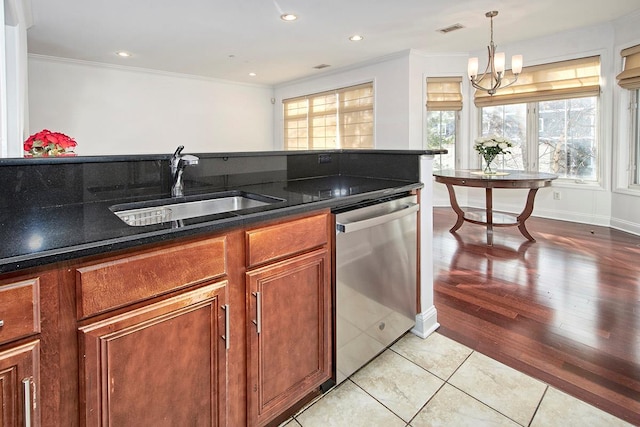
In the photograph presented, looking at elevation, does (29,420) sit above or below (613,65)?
below

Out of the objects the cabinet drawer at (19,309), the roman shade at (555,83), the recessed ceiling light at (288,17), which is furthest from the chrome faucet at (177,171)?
the roman shade at (555,83)

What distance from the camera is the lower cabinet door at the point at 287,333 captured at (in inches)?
50.0

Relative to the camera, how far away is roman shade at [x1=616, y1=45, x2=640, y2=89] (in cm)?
418

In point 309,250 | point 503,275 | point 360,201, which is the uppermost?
point 360,201

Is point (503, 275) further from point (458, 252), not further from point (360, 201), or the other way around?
point (360, 201)

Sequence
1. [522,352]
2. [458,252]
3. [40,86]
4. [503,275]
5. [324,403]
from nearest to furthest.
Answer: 1. [324,403]
2. [522,352]
3. [503,275]
4. [458,252]
5. [40,86]

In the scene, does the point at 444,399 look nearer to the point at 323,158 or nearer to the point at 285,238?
the point at 285,238

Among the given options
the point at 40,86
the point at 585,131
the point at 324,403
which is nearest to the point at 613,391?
the point at 324,403

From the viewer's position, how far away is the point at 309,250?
A: 4.72ft

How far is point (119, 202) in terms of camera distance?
1504mm

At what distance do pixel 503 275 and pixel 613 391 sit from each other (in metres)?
1.47

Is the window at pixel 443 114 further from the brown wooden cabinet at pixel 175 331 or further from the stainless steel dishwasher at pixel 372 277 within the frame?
the brown wooden cabinet at pixel 175 331

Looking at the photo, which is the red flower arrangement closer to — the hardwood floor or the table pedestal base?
the hardwood floor

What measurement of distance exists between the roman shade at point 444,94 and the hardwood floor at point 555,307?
2.64m
